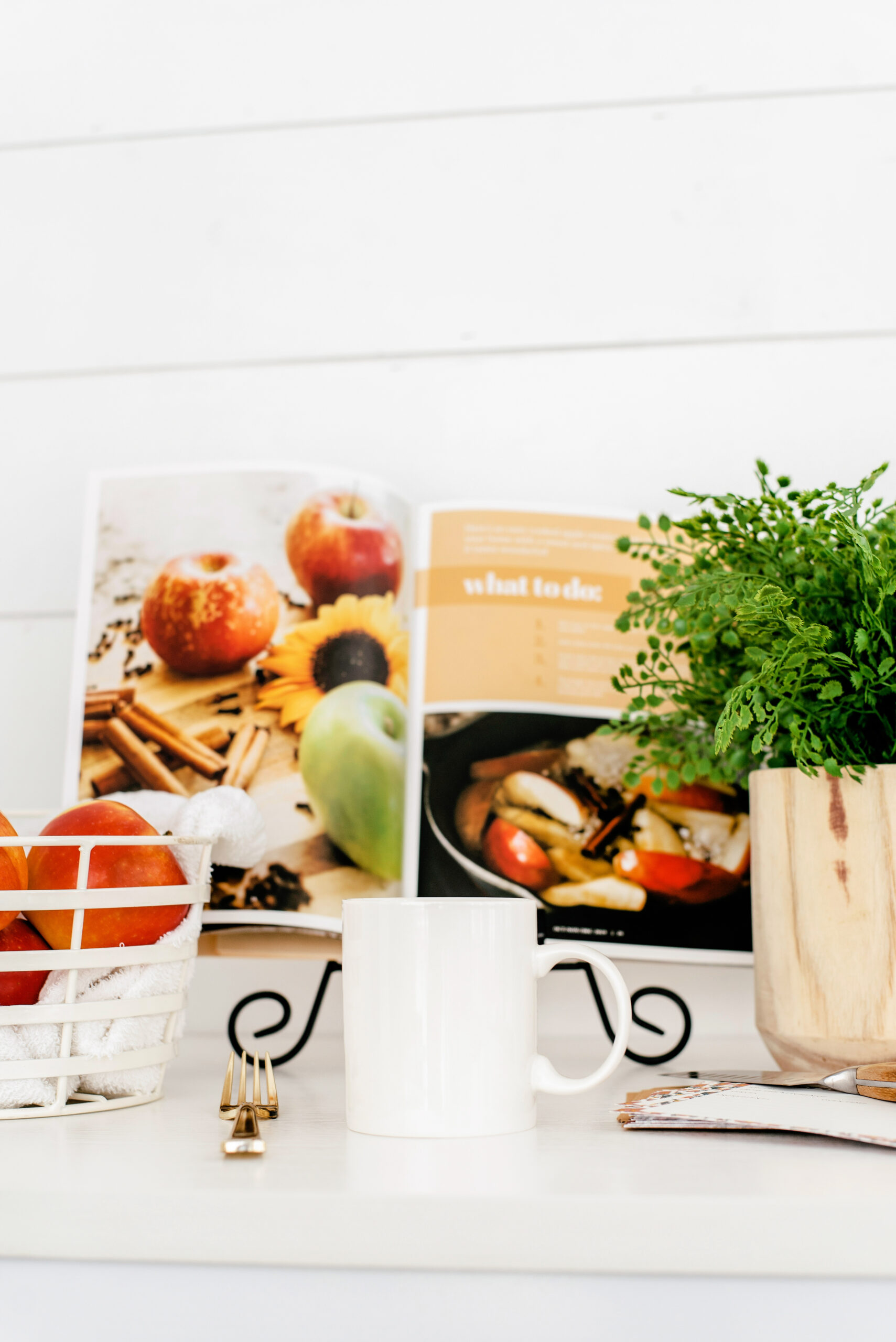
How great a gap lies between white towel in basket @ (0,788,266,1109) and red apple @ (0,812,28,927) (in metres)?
0.04

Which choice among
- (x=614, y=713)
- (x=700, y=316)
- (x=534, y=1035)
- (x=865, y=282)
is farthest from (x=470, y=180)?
(x=534, y=1035)

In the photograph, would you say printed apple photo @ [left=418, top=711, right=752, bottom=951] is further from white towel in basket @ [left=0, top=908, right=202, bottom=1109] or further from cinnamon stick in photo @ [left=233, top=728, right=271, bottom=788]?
white towel in basket @ [left=0, top=908, right=202, bottom=1109]

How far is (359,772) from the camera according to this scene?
657 mm

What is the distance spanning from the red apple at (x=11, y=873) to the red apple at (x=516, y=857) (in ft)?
0.98

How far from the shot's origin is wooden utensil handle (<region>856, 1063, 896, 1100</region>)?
0.44m

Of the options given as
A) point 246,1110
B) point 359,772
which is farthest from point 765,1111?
point 359,772

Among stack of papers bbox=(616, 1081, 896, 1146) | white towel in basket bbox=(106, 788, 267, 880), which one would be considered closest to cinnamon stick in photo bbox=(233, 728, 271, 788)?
white towel in basket bbox=(106, 788, 267, 880)

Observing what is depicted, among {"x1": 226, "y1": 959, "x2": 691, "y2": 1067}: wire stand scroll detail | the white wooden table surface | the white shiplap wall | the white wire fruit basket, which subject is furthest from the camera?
the white shiplap wall

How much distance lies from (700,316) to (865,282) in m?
0.13

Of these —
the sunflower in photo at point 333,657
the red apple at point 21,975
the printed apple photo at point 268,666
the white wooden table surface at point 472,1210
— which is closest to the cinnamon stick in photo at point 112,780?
the printed apple photo at point 268,666

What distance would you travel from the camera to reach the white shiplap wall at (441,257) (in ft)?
2.60

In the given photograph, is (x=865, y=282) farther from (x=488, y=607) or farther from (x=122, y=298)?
(x=122, y=298)

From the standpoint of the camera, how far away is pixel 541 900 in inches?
25.6

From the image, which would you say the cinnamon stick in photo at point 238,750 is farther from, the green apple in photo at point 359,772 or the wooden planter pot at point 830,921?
the wooden planter pot at point 830,921
